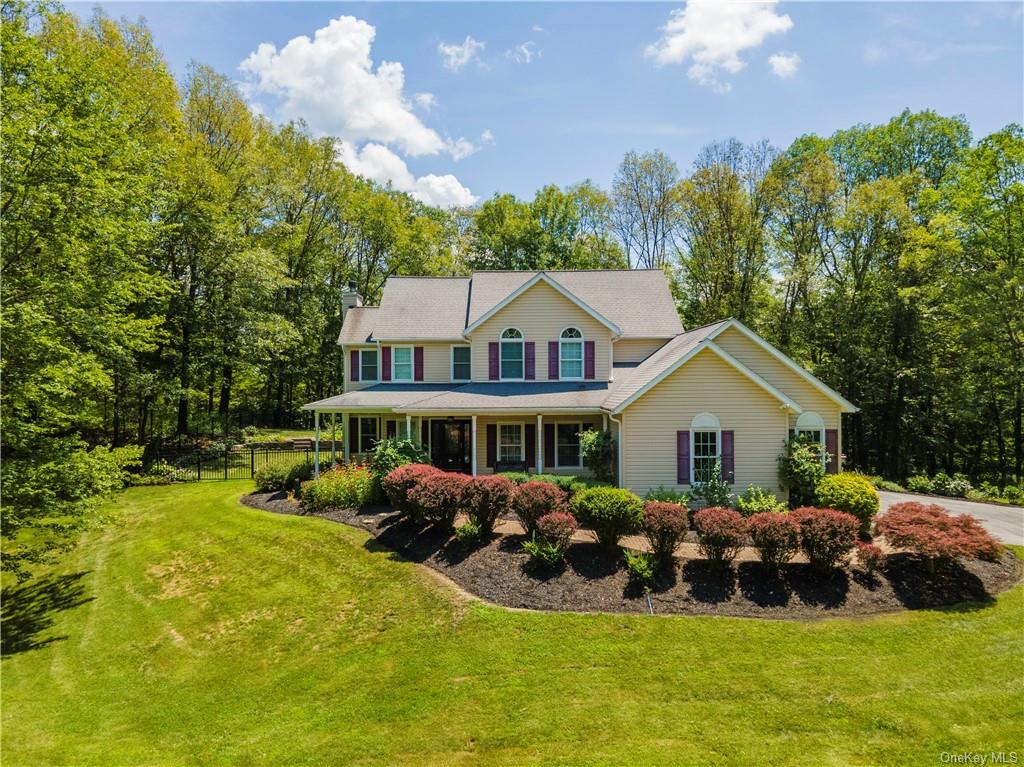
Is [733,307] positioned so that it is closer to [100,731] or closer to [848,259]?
[848,259]

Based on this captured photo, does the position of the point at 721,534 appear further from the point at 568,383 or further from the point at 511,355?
the point at 511,355

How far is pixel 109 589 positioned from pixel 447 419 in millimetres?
11241

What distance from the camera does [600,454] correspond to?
16688 mm

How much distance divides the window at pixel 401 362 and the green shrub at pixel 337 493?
6.22 m

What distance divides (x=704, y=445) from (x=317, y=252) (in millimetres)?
32944

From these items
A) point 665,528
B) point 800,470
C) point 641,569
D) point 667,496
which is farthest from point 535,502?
point 800,470

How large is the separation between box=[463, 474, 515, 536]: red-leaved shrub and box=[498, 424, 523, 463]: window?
7377 millimetres

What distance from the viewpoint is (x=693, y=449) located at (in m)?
15.0

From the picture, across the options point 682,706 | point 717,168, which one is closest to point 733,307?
point 717,168

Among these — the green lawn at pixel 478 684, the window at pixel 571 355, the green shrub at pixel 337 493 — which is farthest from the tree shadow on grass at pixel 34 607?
the window at pixel 571 355

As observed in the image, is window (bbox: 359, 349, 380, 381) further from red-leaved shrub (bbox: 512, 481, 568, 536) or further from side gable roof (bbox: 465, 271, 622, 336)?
red-leaved shrub (bbox: 512, 481, 568, 536)

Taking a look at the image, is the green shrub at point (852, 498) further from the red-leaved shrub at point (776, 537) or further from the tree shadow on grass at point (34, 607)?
the tree shadow on grass at point (34, 607)

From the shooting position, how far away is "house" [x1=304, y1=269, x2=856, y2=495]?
14945 mm

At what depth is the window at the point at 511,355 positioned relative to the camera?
20562mm
